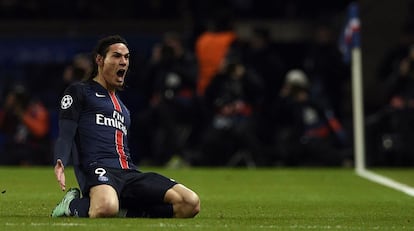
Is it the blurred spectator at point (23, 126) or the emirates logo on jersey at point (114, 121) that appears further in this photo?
the blurred spectator at point (23, 126)

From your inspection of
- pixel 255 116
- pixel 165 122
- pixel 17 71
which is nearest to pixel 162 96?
pixel 165 122

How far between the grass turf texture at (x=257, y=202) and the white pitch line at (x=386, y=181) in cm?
18

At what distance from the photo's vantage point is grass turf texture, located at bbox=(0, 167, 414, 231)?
934 cm

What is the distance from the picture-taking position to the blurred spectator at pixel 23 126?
2070 cm

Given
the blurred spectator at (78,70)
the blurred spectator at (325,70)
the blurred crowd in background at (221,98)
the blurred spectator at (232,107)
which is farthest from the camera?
the blurred spectator at (325,70)

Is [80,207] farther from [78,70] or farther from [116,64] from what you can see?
[78,70]

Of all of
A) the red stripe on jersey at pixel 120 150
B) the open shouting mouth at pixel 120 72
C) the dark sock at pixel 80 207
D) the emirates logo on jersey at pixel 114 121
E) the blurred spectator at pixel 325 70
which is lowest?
the dark sock at pixel 80 207

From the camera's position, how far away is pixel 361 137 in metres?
19.5

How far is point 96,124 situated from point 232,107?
1048 centimetres

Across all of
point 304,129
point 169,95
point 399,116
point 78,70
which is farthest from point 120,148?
point 399,116

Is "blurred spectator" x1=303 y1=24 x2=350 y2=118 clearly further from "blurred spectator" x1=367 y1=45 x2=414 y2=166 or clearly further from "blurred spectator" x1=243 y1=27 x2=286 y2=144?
"blurred spectator" x1=367 y1=45 x2=414 y2=166

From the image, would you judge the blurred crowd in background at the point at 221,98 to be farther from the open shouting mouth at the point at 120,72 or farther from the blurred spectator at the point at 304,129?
the open shouting mouth at the point at 120,72

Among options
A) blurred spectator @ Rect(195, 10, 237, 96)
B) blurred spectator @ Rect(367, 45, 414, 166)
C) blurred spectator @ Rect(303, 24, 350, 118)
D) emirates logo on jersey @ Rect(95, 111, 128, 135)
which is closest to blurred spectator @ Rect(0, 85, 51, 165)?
blurred spectator @ Rect(195, 10, 237, 96)

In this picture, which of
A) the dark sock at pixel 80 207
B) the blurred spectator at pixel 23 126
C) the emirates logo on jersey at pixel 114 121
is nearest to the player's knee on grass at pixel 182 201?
the dark sock at pixel 80 207
